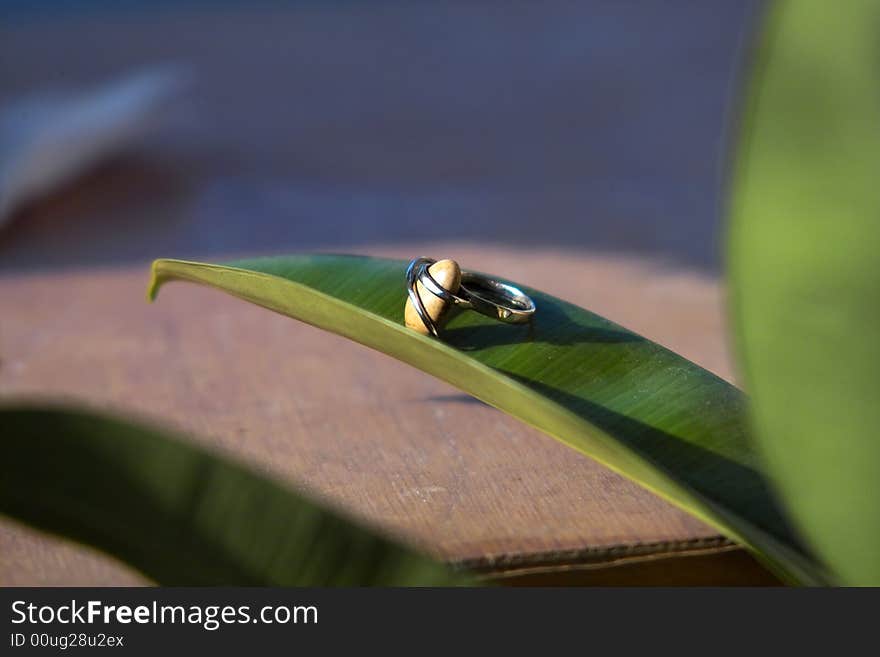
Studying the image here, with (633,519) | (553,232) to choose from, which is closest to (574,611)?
(633,519)

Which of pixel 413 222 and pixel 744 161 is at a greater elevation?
pixel 744 161

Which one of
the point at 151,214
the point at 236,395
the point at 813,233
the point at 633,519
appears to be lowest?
the point at 151,214

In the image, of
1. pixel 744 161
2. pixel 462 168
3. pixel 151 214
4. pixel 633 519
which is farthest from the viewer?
pixel 462 168

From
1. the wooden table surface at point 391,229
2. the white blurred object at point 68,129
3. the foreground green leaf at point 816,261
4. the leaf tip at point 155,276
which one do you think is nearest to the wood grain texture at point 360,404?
the wooden table surface at point 391,229

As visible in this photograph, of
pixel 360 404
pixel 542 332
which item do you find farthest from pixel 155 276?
pixel 360 404

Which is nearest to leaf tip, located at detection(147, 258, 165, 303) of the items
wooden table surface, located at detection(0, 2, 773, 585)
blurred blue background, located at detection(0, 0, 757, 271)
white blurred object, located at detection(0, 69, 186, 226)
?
wooden table surface, located at detection(0, 2, 773, 585)

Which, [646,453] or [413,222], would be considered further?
[413,222]

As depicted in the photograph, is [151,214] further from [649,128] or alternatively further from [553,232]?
[649,128]

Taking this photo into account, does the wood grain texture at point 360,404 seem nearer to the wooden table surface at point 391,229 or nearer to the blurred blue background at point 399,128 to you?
the wooden table surface at point 391,229
